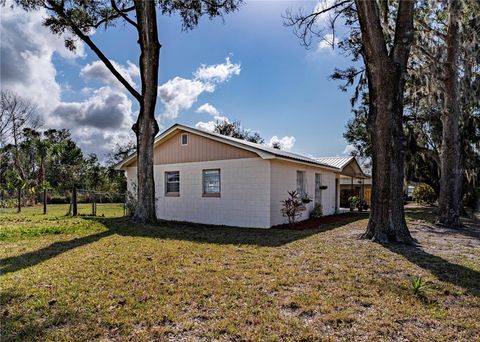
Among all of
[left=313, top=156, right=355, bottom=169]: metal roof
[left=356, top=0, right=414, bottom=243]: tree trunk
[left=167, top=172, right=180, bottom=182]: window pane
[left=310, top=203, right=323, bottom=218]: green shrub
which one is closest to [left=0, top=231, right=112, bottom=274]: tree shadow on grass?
[left=167, top=172, right=180, bottom=182]: window pane

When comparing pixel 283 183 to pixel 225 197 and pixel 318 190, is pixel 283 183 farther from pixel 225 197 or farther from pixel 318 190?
pixel 318 190

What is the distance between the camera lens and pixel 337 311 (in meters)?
3.31

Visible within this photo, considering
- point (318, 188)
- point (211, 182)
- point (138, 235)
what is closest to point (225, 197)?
point (211, 182)

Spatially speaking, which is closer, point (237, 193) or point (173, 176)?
point (237, 193)

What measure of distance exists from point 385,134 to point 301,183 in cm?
588

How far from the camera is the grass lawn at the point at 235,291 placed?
292 centimetres

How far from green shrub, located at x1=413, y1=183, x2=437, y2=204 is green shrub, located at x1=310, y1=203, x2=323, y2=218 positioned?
571 inches

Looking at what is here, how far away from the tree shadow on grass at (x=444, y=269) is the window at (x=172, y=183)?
29.2 ft

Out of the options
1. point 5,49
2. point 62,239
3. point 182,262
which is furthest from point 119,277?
point 5,49

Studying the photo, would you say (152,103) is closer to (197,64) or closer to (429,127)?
(197,64)

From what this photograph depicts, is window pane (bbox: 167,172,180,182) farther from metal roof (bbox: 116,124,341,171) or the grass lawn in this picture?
the grass lawn

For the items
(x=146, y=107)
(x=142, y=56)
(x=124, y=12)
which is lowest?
(x=146, y=107)

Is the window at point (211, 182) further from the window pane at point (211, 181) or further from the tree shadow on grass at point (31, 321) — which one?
the tree shadow on grass at point (31, 321)

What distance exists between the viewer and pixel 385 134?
7352 mm
